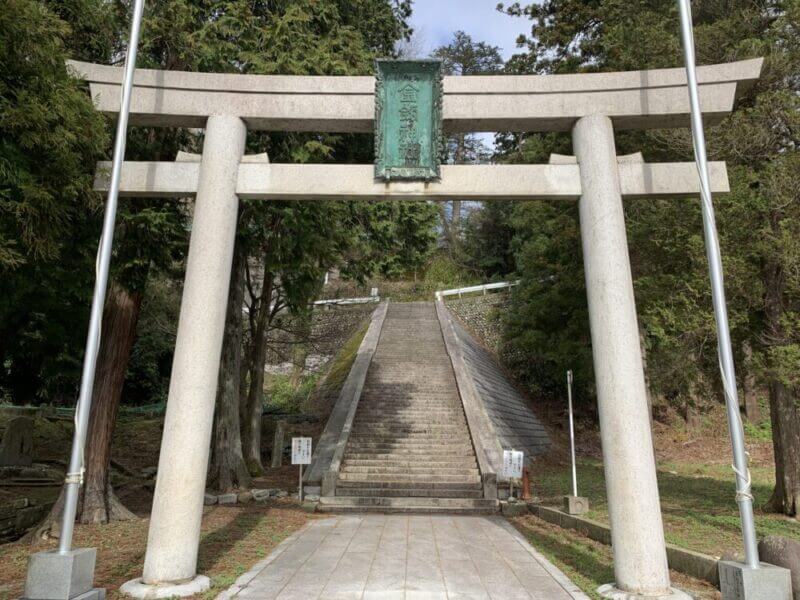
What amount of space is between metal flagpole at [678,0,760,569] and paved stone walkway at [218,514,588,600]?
1621 millimetres

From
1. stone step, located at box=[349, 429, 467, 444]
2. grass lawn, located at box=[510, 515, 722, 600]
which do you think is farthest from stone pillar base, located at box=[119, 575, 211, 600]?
stone step, located at box=[349, 429, 467, 444]

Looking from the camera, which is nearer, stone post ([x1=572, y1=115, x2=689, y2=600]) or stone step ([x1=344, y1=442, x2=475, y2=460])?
stone post ([x1=572, y1=115, x2=689, y2=600])

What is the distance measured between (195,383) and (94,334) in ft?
3.50

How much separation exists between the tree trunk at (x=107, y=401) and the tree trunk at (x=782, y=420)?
990cm

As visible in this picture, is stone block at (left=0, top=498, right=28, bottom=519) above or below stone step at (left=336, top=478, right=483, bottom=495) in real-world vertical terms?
below

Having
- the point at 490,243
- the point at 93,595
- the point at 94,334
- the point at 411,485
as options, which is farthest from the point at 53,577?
the point at 490,243

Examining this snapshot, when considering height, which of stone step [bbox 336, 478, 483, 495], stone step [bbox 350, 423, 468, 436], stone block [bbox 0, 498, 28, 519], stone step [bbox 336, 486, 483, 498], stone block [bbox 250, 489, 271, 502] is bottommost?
stone block [bbox 0, 498, 28, 519]

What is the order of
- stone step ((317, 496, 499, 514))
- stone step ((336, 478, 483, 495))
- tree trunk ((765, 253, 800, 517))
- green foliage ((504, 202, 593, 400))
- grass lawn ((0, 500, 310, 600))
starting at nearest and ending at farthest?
grass lawn ((0, 500, 310, 600)), tree trunk ((765, 253, 800, 517)), stone step ((317, 496, 499, 514)), stone step ((336, 478, 483, 495)), green foliage ((504, 202, 593, 400))

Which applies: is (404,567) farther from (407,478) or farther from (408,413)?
(408,413)

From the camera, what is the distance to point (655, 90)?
628 cm

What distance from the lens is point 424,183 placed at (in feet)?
21.0

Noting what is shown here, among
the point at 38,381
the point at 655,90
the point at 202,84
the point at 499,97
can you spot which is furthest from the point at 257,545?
the point at 38,381

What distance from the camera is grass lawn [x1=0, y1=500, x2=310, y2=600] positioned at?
19.3 ft

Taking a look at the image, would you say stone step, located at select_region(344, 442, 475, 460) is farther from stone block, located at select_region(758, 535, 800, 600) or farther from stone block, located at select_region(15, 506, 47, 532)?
stone block, located at select_region(758, 535, 800, 600)
